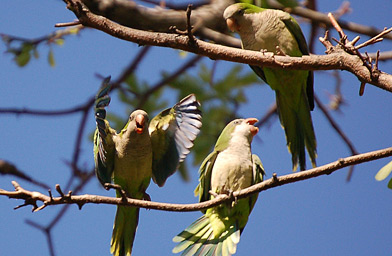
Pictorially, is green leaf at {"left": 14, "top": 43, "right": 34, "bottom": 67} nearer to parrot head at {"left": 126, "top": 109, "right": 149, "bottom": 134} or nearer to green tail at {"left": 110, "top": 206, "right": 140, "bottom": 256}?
parrot head at {"left": 126, "top": 109, "right": 149, "bottom": 134}

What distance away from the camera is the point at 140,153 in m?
3.76

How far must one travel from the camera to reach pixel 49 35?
16.0ft

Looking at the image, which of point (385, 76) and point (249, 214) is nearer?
point (385, 76)

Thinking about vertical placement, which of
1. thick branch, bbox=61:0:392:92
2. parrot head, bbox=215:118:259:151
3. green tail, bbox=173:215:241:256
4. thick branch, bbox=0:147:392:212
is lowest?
thick branch, bbox=0:147:392:212

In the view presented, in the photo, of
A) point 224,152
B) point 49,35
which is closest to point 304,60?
point 224,152

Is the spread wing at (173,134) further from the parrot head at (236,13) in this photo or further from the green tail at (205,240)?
the parrot head at (236,13)

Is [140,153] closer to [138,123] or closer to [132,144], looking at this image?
[132,144]

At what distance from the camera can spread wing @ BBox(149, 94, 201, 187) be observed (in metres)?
3.82

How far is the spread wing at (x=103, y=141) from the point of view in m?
3.37

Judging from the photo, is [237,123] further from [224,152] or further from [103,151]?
[103,151]

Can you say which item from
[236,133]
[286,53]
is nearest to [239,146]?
[236,133]

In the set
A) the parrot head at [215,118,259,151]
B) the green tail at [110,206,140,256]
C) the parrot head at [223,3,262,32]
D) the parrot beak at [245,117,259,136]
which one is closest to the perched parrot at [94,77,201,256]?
the green tail at [110,206,140,256]

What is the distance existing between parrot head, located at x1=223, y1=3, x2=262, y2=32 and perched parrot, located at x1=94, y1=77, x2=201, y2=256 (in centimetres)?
92

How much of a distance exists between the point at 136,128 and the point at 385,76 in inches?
69.9
